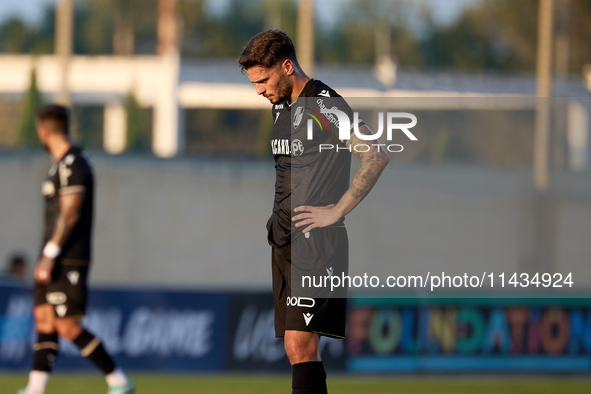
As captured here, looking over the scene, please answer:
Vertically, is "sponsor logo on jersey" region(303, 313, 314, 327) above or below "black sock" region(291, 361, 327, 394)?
above

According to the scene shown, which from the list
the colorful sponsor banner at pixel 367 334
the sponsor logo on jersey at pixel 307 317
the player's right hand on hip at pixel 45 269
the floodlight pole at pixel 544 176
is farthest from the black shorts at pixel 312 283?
the floodlight pole at pixel 544 176

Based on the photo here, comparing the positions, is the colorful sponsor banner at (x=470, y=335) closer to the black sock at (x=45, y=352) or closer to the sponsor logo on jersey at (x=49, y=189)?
the black sock at (x=45, y=352)

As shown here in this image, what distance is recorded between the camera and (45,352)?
577cm

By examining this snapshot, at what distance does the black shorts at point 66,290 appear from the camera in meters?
5.76

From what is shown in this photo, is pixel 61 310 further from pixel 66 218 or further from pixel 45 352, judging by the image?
pixel 66 218

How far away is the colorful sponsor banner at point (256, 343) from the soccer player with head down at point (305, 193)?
510cm

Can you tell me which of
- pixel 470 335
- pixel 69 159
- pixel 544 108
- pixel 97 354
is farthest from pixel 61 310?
pixel 544 108

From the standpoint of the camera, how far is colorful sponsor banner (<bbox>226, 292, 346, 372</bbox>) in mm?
9047

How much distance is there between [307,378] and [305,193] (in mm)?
859

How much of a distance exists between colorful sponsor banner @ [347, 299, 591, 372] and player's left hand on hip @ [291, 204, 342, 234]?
5.30 meters

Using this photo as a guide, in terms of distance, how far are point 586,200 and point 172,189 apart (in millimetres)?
6957

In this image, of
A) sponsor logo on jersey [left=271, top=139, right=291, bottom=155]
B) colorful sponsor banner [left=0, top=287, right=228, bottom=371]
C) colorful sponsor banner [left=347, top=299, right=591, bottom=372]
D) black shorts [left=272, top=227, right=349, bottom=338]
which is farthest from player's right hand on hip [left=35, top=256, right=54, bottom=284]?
colorful sponsor banner [left=347, top=299, right=591, bottom=372]

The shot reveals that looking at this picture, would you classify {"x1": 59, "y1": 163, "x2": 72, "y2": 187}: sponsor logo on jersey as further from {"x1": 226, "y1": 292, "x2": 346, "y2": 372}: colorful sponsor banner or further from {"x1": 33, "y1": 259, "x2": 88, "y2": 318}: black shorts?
{"x1": 226, "y1": 292, "x2": 346, "y2": 372}: colorful sponsor banner

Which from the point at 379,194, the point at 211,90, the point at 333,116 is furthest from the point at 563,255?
the point at 211,90
